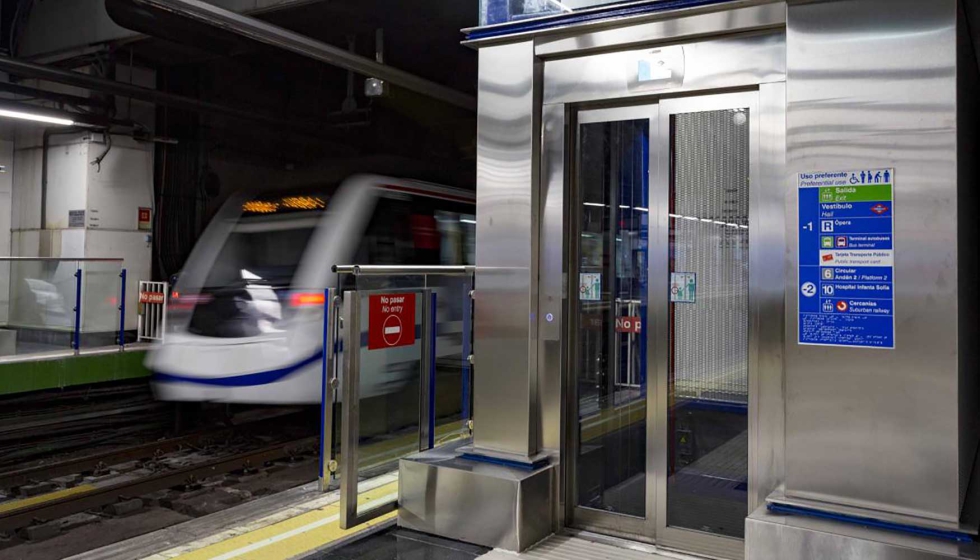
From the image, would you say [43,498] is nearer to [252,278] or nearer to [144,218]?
[252,278]

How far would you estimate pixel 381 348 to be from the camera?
516 cm

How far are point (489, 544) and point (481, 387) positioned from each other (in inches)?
35.0

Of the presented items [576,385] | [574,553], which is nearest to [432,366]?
[576,385]

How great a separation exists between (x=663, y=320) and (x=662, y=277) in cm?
23

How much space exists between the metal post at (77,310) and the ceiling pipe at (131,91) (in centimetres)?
262

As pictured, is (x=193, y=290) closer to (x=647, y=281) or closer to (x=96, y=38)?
(x=96, y=38)

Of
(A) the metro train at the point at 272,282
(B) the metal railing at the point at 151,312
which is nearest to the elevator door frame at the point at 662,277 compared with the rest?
(A) the metro train at the point at 272,282

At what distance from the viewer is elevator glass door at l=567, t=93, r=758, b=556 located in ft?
13.5

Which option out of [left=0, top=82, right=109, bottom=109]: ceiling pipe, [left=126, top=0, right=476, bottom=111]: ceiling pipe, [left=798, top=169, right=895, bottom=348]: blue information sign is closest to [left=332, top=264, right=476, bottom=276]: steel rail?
[left=798, top=169, right=895, bottom=348]: blue information sign

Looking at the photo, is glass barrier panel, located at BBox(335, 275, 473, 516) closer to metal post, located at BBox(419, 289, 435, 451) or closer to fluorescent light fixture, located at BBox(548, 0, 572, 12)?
metal post, located at BBox(419, 289, 435, 451)

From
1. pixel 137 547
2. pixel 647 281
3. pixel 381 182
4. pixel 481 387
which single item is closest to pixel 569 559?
pixel 481 387

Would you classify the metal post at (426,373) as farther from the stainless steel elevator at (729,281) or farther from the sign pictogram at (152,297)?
the sign pictogram at (152,297)

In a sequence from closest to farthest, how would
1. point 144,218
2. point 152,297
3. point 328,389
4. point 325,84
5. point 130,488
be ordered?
point 328,389 → point 130,488 → point 152,297 → point 144,218 → point 325,84

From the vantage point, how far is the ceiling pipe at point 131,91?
10.2 meters
